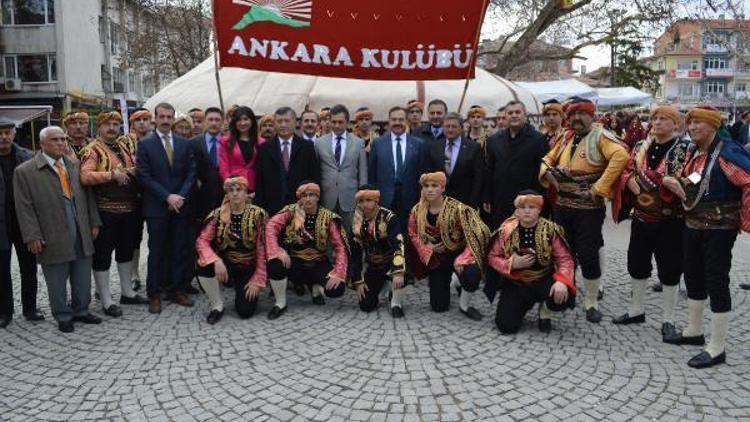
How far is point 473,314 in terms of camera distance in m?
5.51

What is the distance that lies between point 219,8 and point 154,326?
3363mm

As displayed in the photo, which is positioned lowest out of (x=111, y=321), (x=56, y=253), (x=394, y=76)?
(x=111, y=321)

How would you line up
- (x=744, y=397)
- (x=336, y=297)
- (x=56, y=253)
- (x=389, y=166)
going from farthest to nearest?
(x=389, y=166) < (x=336, y=297) < (x=56, y=253) < (x=744, y=397)

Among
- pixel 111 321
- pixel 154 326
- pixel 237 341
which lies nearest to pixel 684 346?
pixel 237 341

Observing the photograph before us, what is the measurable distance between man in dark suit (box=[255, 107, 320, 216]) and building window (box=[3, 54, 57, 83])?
3202 cm

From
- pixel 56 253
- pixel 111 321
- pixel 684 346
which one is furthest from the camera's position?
pixel 111 321

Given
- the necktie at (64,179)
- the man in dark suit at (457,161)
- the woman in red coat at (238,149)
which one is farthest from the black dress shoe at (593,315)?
the necktie at (64,179)

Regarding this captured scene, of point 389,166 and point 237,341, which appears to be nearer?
point 237,341

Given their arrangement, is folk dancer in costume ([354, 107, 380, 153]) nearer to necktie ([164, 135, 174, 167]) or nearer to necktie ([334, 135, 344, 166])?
necktie ([334, 135, 344, 166])

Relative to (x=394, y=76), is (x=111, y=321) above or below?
below

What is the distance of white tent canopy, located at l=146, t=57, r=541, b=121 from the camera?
10531 mm

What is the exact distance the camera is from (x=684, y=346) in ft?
15.4

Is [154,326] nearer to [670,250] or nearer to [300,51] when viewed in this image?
[300,51]

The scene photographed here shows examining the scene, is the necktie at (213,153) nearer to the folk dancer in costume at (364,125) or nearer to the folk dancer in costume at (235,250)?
the folk dancer in costume at (235,250)
